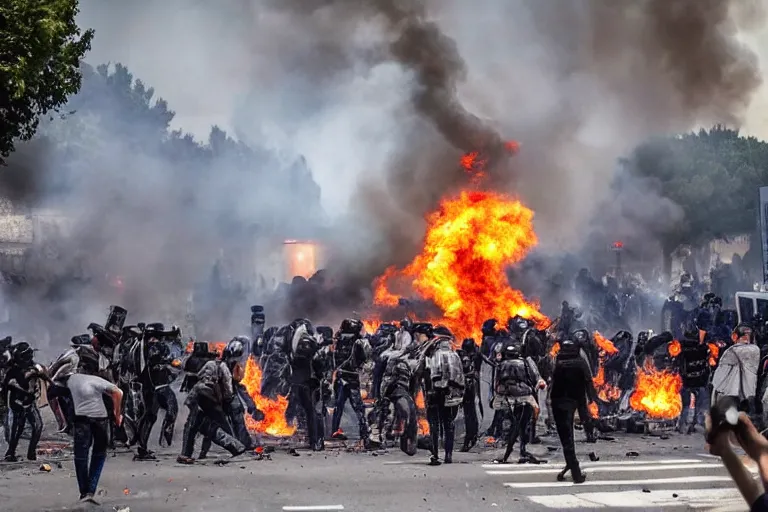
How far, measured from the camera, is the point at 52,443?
13430 mm

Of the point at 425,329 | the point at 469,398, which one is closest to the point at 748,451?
the point at 425,329

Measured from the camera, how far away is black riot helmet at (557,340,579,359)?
34.3 feet

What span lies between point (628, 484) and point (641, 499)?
878mm

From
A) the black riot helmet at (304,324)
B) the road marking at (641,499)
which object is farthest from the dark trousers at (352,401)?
the road marking at (641,499)

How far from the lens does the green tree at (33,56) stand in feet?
36.7

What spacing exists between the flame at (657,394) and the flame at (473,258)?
8.01 metres

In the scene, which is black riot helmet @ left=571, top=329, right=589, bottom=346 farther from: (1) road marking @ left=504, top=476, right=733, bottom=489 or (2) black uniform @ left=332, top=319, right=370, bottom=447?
(2) black uniform @ left=332, top=319, right=370, bottom=447

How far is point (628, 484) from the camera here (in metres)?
9.87

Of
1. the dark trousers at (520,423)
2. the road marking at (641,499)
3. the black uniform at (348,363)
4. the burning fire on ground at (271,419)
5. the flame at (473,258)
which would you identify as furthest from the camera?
the flame at (473,258)

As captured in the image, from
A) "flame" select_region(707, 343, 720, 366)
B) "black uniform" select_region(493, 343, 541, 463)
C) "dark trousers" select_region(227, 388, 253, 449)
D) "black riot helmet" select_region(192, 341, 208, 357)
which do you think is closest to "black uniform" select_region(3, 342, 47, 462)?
"black riot helmet" select_region(192, 341, 208, 357)

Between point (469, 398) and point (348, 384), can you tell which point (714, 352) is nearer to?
point (469, 398)

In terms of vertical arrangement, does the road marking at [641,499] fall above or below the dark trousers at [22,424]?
below

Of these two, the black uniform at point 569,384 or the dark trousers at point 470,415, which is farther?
the dark trousers at point 470,415

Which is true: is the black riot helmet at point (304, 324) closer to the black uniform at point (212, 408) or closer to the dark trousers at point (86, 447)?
the black uniform at point (212, 408)
